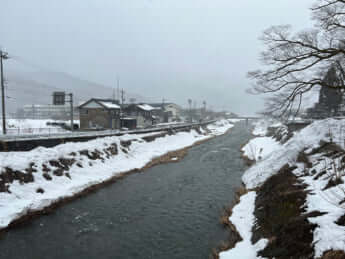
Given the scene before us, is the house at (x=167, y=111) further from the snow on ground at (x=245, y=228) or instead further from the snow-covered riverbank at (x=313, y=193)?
the snow on ground at (x=245, y=228)

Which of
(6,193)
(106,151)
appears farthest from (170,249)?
(106,151)

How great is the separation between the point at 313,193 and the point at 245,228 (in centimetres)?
272

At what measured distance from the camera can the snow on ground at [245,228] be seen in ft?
21.3

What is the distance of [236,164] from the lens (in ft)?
69.6

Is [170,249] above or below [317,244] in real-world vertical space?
below

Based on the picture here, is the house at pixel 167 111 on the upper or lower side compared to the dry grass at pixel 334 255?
upper

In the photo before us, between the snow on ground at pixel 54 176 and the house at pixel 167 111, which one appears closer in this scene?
the snow on ground at pixel 54 176

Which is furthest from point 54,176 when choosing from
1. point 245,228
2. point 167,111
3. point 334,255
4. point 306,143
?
point 167,111

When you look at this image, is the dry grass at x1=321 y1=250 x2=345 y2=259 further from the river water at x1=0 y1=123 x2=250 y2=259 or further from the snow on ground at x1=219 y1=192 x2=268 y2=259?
the river water at x1=0 y1=123 x2=250 y2=259

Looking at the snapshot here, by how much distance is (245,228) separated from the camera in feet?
27.2

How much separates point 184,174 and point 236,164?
19.9 feet

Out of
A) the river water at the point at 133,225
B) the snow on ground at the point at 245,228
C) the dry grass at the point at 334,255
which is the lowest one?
the river water at the point at 133,225

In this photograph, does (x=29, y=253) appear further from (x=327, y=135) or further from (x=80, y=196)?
(x=327, y=135)

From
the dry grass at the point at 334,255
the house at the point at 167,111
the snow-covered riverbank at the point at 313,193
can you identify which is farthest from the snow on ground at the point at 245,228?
the house at the point at 167,111
